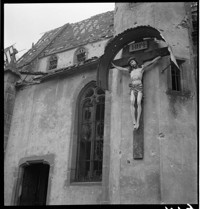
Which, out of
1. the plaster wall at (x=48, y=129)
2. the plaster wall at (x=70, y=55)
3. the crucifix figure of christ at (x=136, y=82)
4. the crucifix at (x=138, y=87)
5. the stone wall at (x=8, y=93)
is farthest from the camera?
the plaster wall at (x=70, y=55)

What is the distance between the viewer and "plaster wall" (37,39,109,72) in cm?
1587

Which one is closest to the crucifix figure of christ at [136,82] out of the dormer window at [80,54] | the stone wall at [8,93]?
the stone wall at [8,93]

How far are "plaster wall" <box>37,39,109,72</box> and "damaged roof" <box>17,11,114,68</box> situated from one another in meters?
0.25

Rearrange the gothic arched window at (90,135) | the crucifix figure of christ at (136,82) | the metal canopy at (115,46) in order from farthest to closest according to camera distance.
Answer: the gothic arched window at (90,135)
the metal canopy at (115,46)
the crucifix figure of christ at (136,82)

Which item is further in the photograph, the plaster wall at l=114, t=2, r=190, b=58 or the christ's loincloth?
the plaster wall at l=114, t=2, r=190, b=58

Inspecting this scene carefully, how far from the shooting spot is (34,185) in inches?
483

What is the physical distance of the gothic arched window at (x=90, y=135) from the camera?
10680 millimetres

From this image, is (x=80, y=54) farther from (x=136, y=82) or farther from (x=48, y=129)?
(x=136, y=82)

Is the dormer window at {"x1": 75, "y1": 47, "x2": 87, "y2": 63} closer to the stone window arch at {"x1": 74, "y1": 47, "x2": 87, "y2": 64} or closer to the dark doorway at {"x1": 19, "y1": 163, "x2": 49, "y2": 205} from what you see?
the stone window arch at {"x1": 74, "y1": 47, "x2": 87, "y2": 64}

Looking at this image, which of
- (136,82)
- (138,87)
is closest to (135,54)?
(136,82)

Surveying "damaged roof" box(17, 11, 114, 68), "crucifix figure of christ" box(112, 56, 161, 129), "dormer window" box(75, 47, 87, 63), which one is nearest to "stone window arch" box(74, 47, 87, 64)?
"dormer window" box(75, 47, 87, 63)

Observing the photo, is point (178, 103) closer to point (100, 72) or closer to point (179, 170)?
point (179, 170)

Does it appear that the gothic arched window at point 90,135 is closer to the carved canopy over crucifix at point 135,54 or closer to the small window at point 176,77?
the carved canopy over crucifix at point 135,54

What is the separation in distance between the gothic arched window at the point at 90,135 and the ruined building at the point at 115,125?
39 mm
